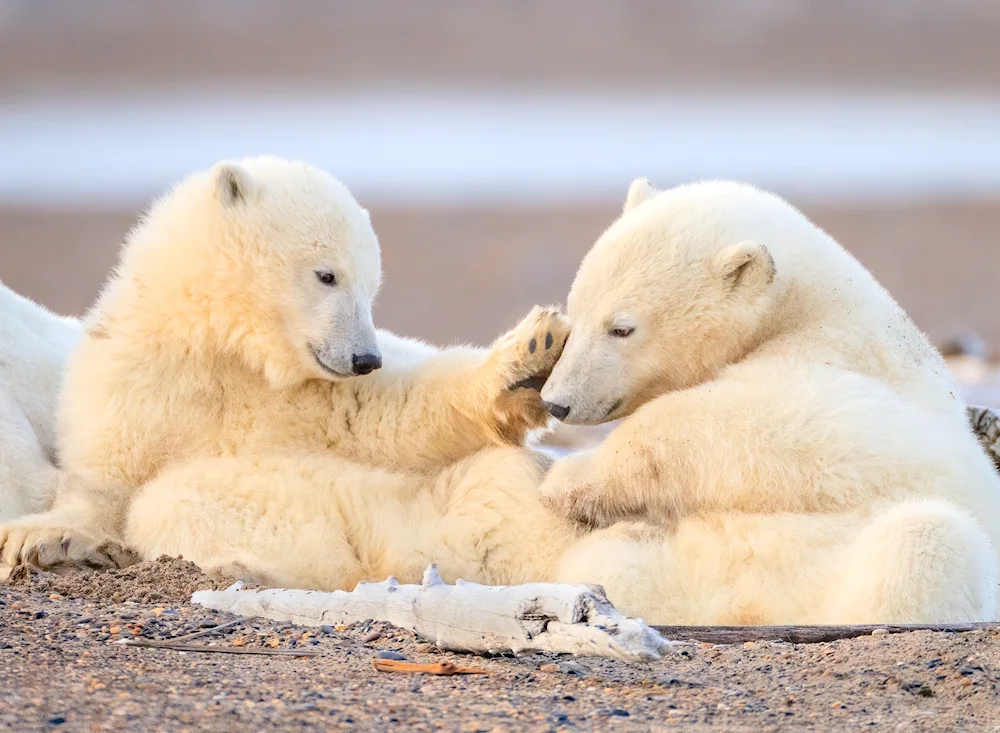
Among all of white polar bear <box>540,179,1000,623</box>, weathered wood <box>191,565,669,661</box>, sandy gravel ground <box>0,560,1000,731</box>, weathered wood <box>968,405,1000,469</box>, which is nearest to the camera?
sandy gravel ground <box>0,560,1000,731</box>

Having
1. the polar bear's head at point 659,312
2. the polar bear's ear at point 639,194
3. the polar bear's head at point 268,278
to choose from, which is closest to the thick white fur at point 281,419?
the polar bear's head at point 268,278

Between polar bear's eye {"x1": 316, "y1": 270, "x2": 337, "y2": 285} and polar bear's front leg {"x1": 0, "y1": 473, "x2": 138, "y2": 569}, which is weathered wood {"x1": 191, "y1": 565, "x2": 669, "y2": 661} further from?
polar bear's eye {"x1": 316, "y1": 270, "x2": 337, "y2": 285}

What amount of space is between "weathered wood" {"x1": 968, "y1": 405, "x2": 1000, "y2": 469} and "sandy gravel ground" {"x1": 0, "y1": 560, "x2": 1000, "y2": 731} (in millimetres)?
2381

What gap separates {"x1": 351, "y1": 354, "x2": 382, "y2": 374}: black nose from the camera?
→ 4.12m

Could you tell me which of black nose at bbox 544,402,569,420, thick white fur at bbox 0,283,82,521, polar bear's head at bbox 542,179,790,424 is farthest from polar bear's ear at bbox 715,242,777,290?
thick white fur at bbox 0,283,82,521

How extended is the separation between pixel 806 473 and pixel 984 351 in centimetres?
1007

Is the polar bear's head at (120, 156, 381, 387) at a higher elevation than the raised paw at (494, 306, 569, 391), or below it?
higher

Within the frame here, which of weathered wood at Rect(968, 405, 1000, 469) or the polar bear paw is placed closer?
the polar bear paw

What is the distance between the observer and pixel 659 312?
13.3 feet

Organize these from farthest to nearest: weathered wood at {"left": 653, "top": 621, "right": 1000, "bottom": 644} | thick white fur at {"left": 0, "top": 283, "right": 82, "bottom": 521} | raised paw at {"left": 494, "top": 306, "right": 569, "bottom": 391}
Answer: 1. thick white fur at {"left": 0, "top": 283, "right": 82, "bottom": 521}
2. raised paw at {"left": 494, "top": 306, "right": 569, "bottom": 391}
3. weathered wood at {"left": 653, "top": 621, "right": 1000, "bottom": 644}

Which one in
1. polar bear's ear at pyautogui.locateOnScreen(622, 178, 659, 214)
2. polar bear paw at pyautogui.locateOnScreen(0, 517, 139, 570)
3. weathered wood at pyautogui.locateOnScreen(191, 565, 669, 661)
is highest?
polar bear's ear at pyautogui.locateOnScreen(622, 178, 659, 214)

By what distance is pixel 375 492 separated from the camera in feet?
13.6

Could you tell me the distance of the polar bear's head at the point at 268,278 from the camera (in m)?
4.25

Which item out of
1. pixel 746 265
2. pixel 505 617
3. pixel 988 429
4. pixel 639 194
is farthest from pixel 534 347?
pixel 988 429
